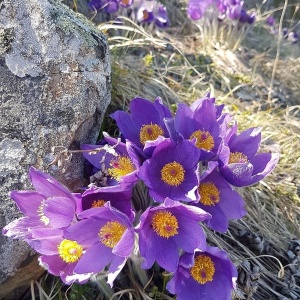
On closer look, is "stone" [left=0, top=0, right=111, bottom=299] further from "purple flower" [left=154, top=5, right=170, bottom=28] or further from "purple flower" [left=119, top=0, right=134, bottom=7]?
"purple flower" [left=154, top=5, right=170, bottom=28]

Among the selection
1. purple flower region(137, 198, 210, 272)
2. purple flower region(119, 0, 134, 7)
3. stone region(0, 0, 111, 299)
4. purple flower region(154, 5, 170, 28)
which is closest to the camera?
purple flower region(137, 198, 210, 272)

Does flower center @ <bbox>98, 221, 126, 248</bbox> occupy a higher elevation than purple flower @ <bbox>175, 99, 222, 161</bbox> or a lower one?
lower

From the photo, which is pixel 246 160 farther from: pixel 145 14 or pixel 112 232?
pixel 145 14

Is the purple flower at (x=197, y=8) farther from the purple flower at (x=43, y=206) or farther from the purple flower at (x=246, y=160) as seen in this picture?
the purple flower at (x=43, y=206)

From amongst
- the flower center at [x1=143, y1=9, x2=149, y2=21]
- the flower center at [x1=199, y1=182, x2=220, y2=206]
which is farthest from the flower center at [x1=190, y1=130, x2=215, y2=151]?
the flower center at [x1=143, y1=9, x2=149, y2=21]

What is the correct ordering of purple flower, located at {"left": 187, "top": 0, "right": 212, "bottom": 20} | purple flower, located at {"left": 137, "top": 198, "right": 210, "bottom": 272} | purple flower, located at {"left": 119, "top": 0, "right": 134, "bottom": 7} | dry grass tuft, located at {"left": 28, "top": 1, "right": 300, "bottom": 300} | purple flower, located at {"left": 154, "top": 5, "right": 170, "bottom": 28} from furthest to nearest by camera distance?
purple flower, located at {"left": 187, "top": 0, "right": 212, "bottom": 20}, purple flower, located at {"left": 154, "top": 5, "right": 170, "bottom": 28}, purple flower, located at {"left": 119, "top": 0, "right": 134, "bottom": 7}, dry grass tuft, located at {"left": 28, "top": 1, "right": 300, "bottom": 300}, purple flower, located at {"left": 137, "top": 198, "right": 210, "bottom": 272}

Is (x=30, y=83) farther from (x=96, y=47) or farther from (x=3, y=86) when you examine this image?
(x=96, y=47)

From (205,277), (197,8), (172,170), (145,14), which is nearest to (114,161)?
(172,170)

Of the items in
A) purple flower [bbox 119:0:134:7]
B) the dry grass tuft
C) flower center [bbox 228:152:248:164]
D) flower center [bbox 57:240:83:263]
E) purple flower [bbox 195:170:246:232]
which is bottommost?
the dry grass tuft

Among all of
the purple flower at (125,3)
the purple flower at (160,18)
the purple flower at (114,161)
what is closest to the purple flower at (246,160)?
the purple flower at (114,161)
